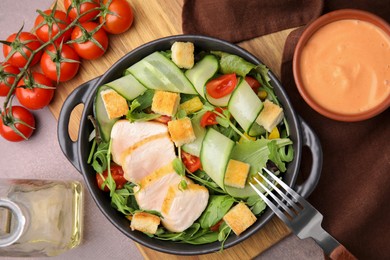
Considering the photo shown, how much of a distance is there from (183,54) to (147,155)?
39 centimetres

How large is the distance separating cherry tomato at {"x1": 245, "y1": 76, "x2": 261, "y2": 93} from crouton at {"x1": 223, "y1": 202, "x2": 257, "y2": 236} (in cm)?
42

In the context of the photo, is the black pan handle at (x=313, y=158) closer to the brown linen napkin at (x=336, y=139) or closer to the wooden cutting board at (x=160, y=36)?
the brown linen napkin at (x=336, y=139)

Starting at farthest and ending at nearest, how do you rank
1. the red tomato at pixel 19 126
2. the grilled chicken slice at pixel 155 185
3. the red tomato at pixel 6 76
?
the red tomato at pixel 19 126, the red tomato at pixel 6 76, the grilled chicken slice at pixel 155 185

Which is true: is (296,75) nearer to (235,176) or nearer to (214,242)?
(235,176)

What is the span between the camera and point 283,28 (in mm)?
2229

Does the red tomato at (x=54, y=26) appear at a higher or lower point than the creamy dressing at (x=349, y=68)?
higher

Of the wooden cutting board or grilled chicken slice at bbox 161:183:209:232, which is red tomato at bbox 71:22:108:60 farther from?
grilled chicken slice at bbox 161:183:209:232

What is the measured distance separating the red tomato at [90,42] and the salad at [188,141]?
0.17 meters

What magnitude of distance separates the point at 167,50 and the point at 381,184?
3.14 feet

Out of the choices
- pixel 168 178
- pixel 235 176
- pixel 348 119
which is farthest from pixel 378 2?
pixel 168 178

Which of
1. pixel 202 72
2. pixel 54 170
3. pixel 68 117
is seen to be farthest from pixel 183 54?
pixel 54 170

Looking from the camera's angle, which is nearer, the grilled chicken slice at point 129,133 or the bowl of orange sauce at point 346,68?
the bowl of orange sauce at point 346,68

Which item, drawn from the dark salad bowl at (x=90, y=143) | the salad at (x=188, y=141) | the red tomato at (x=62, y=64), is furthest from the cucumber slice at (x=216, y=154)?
the red tomato at (x=62, y=64)

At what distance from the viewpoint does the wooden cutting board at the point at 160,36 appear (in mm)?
2232
